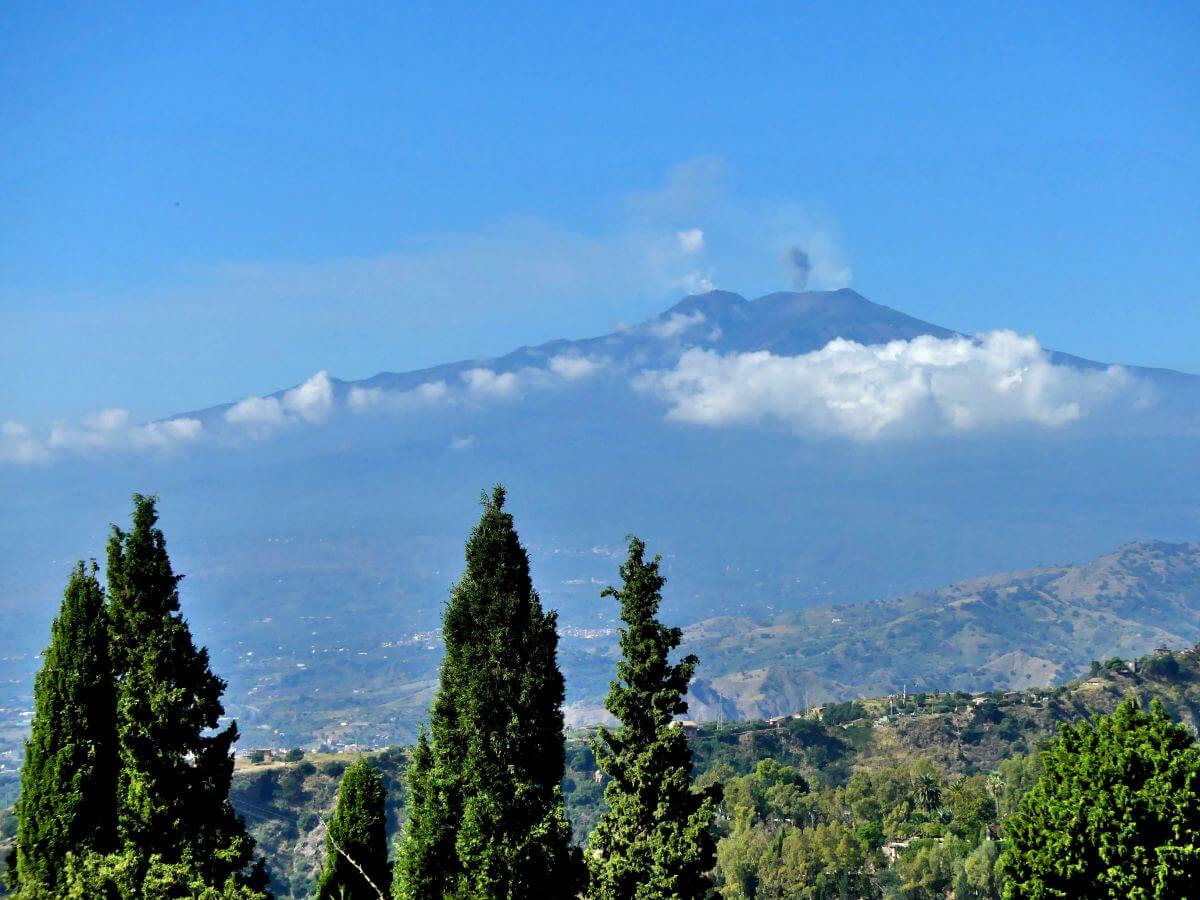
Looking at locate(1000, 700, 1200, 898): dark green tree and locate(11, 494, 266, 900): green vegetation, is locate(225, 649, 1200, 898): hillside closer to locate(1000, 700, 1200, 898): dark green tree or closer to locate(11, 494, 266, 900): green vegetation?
locate(1000, 700, 1200, 898): dark green tree

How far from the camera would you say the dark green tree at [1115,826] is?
3134cm

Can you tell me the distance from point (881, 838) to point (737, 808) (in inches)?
654

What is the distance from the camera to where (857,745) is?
539ft

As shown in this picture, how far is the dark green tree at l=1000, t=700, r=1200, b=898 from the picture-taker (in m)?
31.3

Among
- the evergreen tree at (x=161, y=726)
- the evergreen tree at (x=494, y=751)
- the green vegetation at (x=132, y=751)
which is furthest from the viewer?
the evergreen tree at (x=494, y=751)

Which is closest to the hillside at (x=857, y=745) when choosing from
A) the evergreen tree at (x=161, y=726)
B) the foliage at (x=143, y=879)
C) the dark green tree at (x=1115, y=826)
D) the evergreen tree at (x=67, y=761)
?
the dark green tree at (x=1115, y=826)

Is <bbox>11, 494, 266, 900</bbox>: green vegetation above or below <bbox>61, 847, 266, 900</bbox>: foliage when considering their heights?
above

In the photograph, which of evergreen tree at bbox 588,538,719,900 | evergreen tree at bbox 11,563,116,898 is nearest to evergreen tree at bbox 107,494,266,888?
evergreen tree at bbox 11,563,116,898

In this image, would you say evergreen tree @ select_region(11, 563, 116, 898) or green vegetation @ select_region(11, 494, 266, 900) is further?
green vegetation @ select_region(11, 494, 266, 900)

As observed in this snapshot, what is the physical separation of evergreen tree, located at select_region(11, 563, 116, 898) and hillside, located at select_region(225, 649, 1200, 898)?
356 ft

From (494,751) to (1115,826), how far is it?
1490 centimetres

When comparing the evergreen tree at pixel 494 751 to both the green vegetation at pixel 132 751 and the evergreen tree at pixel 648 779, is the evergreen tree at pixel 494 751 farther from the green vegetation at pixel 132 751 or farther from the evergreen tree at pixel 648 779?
the green vegetation at pixel 132 751

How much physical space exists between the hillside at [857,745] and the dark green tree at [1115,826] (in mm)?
105486

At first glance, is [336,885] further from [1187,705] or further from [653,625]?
[1187,705]
